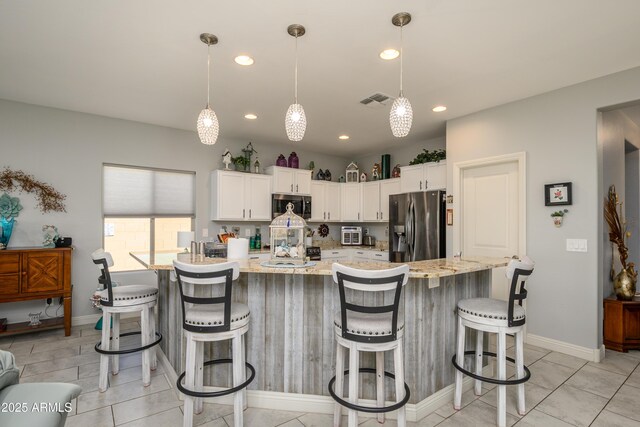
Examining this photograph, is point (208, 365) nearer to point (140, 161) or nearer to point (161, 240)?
point (161, 240)

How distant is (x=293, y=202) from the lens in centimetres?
570

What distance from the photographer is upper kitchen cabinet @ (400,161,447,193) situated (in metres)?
4.77

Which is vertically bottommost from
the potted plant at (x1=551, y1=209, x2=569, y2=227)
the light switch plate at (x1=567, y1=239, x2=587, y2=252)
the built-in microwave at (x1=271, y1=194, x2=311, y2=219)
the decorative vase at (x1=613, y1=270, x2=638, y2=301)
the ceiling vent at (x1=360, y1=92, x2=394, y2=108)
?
the decorative vase at (x1=613, y1=270, x2=638, y2=301)

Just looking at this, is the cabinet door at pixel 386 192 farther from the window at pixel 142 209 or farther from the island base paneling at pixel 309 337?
the island base paneling at pixel 309 337

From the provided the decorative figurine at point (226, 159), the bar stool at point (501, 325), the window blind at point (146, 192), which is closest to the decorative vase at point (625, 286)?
the bar stool at point (501, 325)

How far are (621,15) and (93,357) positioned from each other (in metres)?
5.17

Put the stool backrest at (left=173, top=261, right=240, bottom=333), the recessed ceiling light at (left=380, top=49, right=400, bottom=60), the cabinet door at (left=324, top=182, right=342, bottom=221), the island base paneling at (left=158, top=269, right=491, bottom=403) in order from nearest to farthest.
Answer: the stool backrest at (left=173, top=261, right=240, bottom=333), the island base paneling at (left=158, top=269, right=491, bottom=403), the recessed ceiling light at (left=380, top=49, right=400, bottom=60), the cabinet door at (left=324, top=182, right=342, bottom=221)

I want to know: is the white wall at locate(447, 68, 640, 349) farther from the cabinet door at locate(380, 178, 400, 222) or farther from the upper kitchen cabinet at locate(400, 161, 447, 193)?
the cabinet door at locate(380, 178, 400, 222)

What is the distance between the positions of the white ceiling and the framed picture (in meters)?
1.01

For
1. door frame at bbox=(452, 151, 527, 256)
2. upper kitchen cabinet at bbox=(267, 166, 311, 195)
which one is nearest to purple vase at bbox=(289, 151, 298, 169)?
upper kitchen cabinet at bbox=(267, 166, 311, 195)

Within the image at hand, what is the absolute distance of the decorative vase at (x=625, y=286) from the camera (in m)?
3.54

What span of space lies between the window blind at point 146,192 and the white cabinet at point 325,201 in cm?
208

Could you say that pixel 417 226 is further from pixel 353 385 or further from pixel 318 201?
pixel 353 385

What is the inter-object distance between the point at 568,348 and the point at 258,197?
4343 mm
